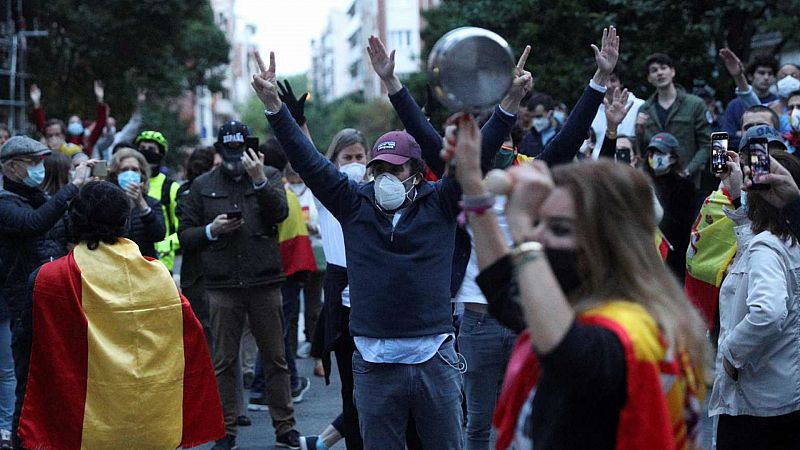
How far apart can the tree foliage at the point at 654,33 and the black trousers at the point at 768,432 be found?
926 cm

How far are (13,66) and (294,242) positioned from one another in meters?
→ 15.4

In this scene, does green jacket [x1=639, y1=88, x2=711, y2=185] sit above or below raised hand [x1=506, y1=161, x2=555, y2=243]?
below

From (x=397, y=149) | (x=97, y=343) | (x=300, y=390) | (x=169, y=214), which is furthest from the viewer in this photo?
(x=300, y=390)

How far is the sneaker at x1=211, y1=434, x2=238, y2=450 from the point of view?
738 cm

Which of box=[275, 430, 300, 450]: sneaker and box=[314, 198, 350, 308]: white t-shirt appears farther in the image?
box=[275, 430, 300, 450]: sneaker

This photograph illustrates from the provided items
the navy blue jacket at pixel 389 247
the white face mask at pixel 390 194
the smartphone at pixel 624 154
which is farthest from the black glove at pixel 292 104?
the smartphone at pixel 624 154

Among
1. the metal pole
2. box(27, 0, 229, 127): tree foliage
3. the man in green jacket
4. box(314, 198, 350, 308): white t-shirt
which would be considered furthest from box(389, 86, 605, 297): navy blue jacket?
box(27, 0, 229, 127): tree foliage

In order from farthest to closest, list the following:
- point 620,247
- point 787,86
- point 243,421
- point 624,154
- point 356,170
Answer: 1. point 787,86
2. point 243,421
3. point 624,154
4. point 356,170
5. point 620,247

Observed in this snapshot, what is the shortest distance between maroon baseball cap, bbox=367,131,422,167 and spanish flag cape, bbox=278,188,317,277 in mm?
4354

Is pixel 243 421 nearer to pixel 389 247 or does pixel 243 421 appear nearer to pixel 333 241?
pixel 333 241

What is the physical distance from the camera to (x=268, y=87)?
4.62m

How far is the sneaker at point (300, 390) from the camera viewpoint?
924 cm

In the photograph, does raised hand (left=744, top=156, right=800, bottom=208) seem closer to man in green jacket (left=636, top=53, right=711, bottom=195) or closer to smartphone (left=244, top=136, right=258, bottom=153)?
smartphone (left=244, top=136, right=258, bottom=153)

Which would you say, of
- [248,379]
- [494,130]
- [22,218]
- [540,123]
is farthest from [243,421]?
[494,130]
